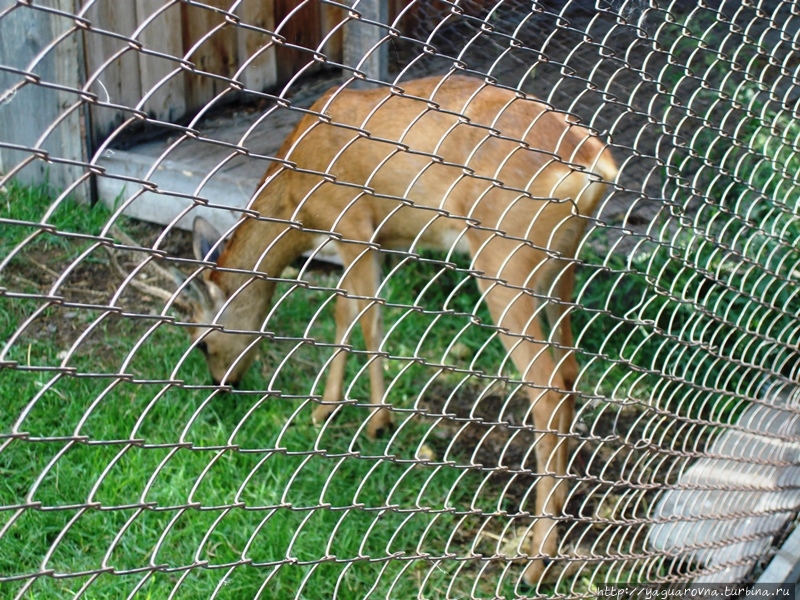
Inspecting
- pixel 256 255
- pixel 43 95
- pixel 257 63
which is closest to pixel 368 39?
pixel 257 63

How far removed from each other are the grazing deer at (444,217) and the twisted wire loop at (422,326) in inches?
0.6

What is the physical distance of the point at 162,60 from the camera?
5.42 metres

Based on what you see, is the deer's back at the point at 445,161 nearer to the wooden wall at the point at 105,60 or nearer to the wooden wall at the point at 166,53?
the wooden wall at the point at 105,60

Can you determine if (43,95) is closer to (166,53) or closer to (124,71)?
(124,71)

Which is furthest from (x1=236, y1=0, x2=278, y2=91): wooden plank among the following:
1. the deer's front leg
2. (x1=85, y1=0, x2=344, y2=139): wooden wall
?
the deer's front leg

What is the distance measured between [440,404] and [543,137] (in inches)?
57.3

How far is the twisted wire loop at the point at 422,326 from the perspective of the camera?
288 cm

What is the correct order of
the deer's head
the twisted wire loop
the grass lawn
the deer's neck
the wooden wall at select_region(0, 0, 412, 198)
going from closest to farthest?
the twisted wire loop, the grass lawn, the deer's head, the deer's neck, the wooden wall at select_region(0, 0, 412, 198)

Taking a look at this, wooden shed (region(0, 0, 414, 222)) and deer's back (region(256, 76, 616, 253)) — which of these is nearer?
deer's back (region(256, 76, 616, 253))

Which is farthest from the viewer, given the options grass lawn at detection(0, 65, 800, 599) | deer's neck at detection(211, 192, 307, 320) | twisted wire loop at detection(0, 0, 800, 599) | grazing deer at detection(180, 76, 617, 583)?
deer's neck at detection(211, 192, 307, 320)

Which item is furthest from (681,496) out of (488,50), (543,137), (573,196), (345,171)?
(488,50)

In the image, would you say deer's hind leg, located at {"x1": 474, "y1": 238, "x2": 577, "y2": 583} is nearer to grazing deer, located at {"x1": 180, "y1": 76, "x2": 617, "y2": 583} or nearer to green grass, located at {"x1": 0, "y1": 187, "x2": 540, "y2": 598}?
grazing deer, located at {"x1": 180, "y1": 76, "x2": 617, "y2": 583}

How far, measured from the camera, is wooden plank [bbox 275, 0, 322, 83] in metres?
3.48

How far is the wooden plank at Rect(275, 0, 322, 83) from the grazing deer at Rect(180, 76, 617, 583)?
0.91 feet
